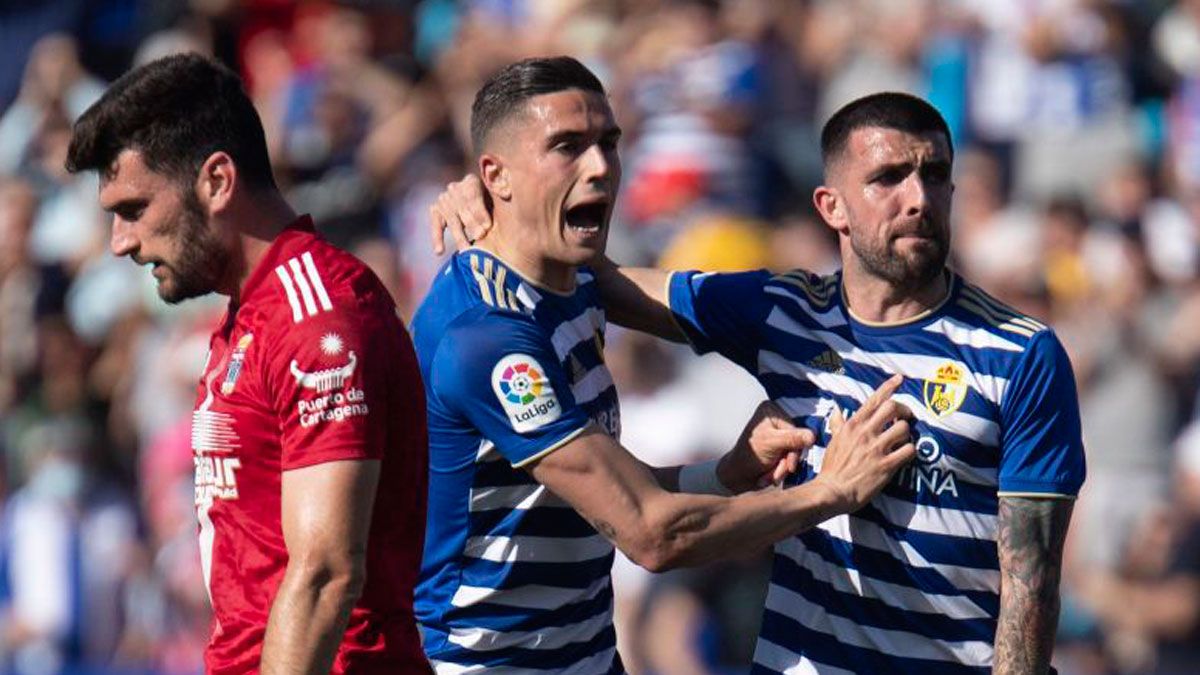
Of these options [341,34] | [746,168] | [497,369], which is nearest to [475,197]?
[497,369]

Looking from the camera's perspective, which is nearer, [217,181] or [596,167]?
[217,181]

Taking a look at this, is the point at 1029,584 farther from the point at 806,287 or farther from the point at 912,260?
the point at 806,287

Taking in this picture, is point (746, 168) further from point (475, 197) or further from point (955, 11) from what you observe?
point (475, 197)

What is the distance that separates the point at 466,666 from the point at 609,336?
5415 mm

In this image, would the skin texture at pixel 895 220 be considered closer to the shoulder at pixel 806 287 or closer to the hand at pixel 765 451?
the shoulder at pixel 806 287

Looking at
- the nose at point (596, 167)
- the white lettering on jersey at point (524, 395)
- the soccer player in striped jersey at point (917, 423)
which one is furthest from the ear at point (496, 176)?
the white lettering on jersey at point (524, 395)

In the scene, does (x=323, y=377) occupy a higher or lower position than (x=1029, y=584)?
higher

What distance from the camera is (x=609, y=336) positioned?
36.8 ft

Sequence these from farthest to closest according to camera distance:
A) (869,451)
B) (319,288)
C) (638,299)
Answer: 1. (638,299)
2. (869,451)
3. (319,288)

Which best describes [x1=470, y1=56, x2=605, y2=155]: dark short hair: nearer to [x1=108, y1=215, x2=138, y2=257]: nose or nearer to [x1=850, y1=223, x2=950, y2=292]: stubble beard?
[x1=850, y1=223, x2=950, y2=292]: stubble beard

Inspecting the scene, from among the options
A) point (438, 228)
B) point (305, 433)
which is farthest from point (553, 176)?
point (305, 433)

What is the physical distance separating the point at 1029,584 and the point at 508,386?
55.6 inches

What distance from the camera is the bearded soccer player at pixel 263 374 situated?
502 centimetres

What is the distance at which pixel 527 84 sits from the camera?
5.89 meters
